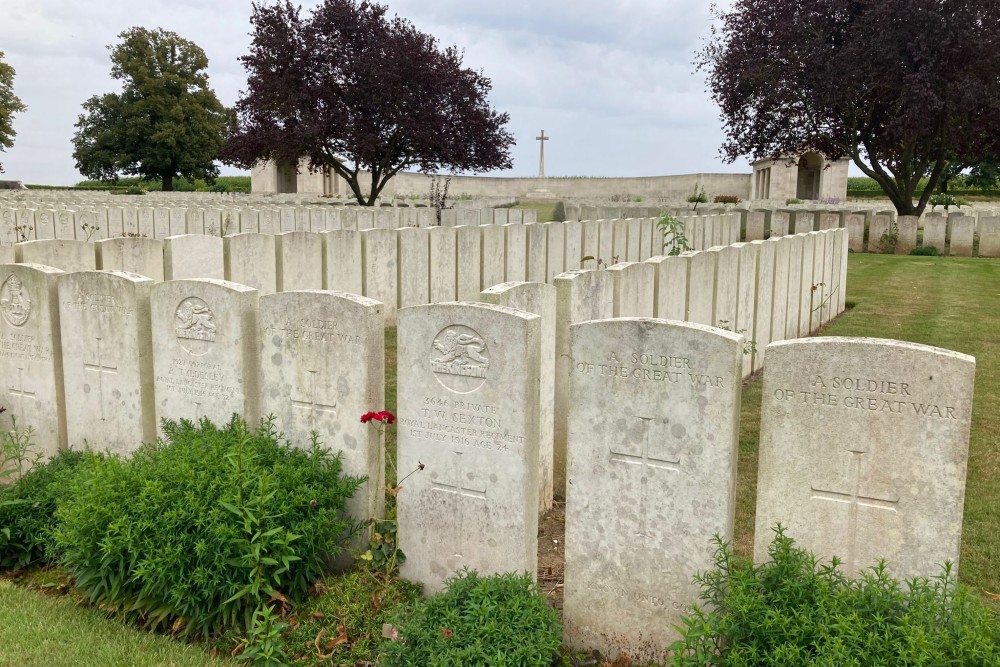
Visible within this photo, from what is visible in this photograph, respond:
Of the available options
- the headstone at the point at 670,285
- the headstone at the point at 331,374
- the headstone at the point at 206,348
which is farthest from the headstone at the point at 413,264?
the headstone at the point at 331,374

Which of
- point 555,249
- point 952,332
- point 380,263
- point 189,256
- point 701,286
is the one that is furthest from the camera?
point 555,249

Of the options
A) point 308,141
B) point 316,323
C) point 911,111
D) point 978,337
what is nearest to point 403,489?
point 316,323

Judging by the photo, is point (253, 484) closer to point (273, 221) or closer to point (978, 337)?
point (978, 337)

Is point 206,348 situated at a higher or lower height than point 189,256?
lower

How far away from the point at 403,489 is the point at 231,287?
4.37ft

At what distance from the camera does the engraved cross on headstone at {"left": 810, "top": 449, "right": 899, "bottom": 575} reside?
2896 mm

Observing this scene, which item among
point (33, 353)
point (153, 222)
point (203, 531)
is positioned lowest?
point (203, 531)

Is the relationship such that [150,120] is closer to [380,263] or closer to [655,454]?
[380,263]

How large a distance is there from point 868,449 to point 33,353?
4.50 metres

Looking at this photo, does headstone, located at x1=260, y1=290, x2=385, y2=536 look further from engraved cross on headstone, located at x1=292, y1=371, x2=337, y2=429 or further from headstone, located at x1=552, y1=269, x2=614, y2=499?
headstone, located at x1=552, y1=269, x2=614, y2=499

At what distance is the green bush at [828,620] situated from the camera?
2512mm

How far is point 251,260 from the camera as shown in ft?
25.7

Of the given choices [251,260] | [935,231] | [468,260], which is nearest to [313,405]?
[251,260]

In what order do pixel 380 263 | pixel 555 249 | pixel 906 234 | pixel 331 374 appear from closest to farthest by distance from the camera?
pixel 331 374
pixel 380 263
pixel 555 249
pixel 906 234
